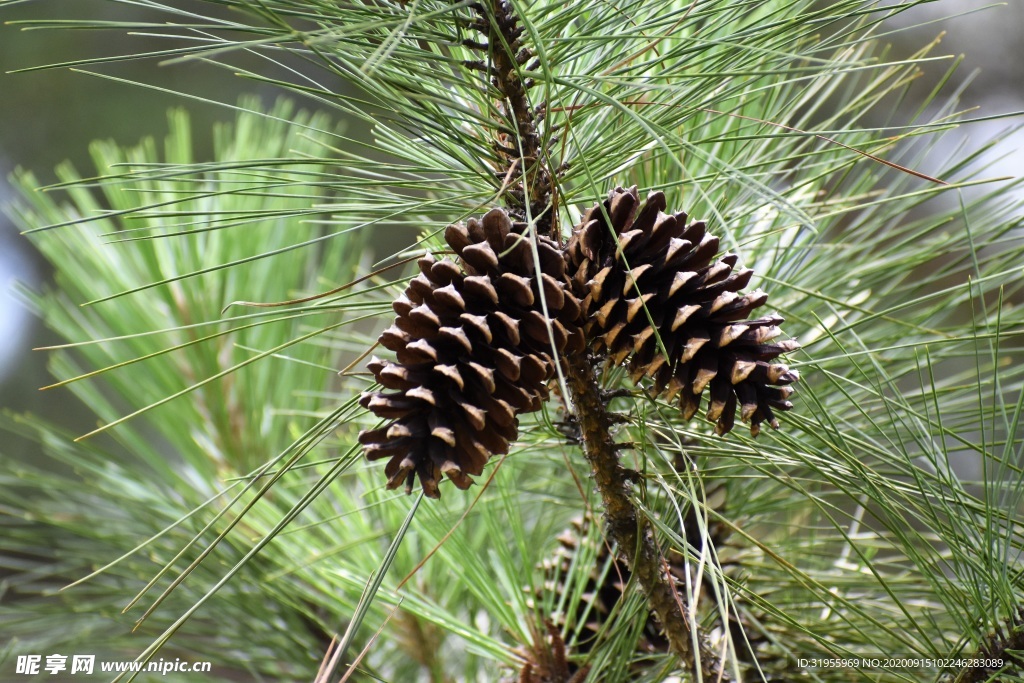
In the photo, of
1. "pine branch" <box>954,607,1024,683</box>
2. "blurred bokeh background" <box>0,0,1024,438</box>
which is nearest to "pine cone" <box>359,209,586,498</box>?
"pine branch" <box>954,607,1024,683</box>

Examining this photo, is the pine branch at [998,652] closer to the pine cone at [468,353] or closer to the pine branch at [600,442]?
the pine branch at [600,442]

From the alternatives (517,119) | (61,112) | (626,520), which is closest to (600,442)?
(626,520)

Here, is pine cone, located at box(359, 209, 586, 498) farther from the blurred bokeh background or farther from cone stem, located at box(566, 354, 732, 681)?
the blurred bokeh background

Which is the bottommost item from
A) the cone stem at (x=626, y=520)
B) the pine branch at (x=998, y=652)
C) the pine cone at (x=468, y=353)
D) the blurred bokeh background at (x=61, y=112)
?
the pine branch at (x=998, y=652)

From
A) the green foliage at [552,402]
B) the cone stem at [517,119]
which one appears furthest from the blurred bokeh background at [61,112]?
the cone stem at [517,119]

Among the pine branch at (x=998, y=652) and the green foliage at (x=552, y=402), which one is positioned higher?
the green foliage at (x=552, y=402)

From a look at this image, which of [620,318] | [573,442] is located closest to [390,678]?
[573,442]
